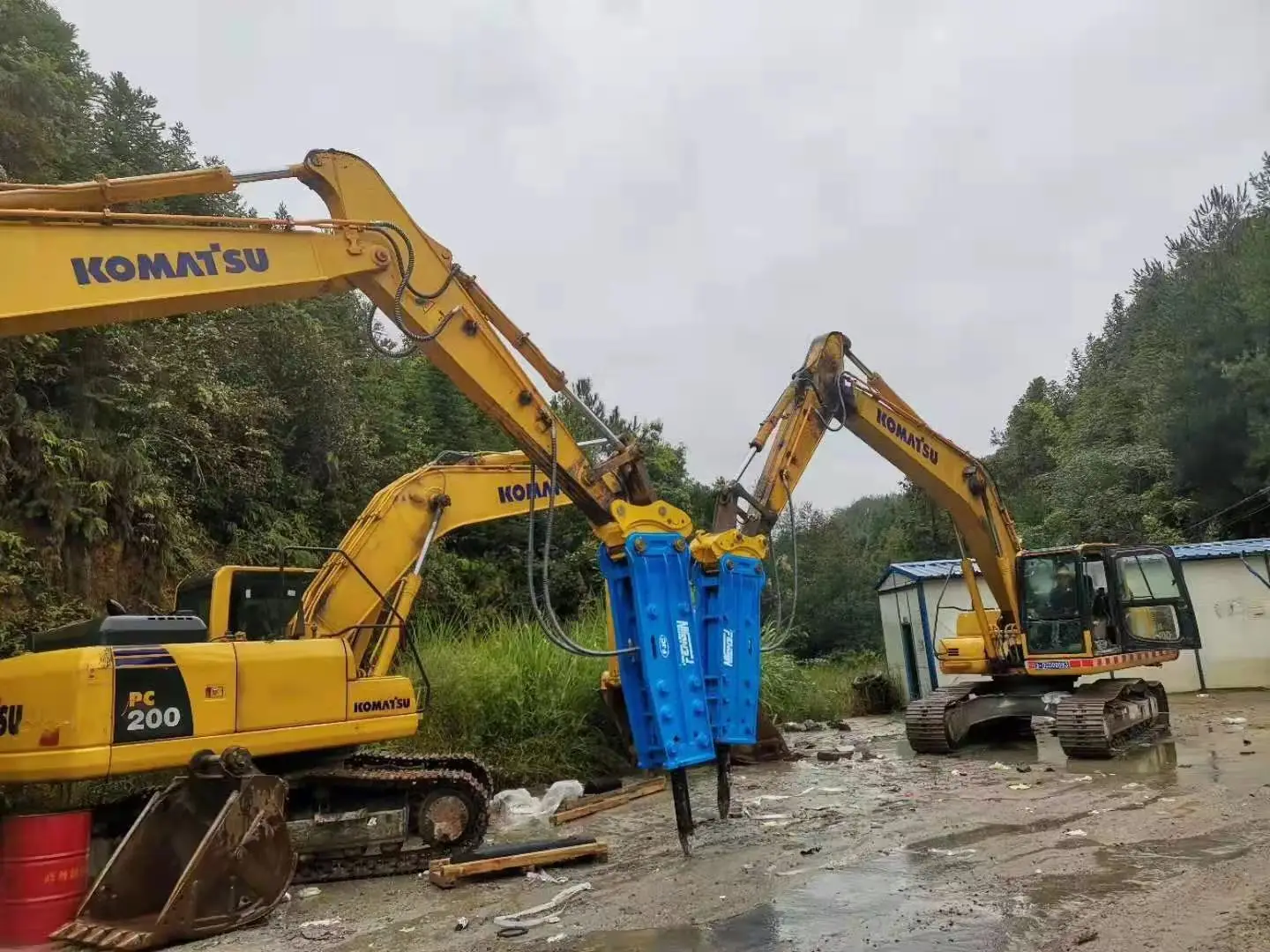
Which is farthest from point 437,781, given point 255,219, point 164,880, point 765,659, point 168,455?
point 168,455

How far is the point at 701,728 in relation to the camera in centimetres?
647

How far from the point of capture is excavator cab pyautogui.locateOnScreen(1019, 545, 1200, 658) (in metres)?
11.1

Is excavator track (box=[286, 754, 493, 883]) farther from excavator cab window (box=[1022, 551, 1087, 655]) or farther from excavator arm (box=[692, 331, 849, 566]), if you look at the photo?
excavator cab window (box=[1022, 551, 1087, 655])

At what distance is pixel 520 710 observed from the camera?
427 inches

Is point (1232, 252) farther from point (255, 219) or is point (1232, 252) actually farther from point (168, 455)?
point (255, 219)

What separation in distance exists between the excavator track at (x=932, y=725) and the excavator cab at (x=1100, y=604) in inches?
46.2

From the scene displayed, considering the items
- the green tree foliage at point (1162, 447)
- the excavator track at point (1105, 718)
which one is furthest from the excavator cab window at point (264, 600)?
the green tree foliage at point (1162, 447)

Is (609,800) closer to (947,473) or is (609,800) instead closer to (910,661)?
(947,473)

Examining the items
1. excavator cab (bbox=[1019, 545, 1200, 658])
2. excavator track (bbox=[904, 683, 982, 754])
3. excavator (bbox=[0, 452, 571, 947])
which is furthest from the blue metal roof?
excavator (bbox=[0, 452, 571, 947])

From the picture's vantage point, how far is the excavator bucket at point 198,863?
5.61 meters

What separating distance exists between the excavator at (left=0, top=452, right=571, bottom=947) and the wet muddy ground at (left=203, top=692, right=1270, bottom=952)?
42 cm

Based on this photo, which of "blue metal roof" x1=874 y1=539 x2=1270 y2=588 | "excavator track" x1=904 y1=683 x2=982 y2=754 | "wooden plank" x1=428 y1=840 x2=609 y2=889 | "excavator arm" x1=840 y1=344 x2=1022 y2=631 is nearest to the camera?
"wooden plank" x1=428 y1=840 x2=609 y2=889

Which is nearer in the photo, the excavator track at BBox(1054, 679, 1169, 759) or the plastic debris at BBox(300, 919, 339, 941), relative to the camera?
the plastic debris at BBox(300, 919, 339, 941)

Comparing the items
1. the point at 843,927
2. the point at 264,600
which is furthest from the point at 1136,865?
the point at 264,600
